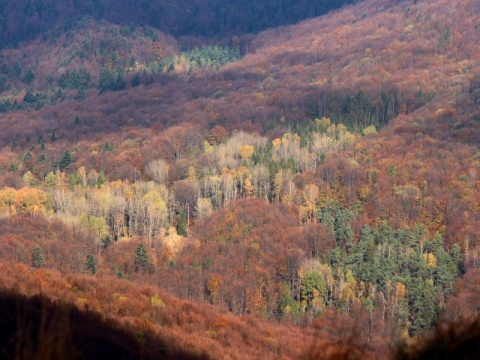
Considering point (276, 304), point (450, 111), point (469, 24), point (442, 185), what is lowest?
point (276, 304)

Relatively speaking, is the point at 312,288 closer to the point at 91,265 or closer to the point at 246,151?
the point at 91,265

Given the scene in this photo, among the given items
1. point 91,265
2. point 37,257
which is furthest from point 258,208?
point 37,257

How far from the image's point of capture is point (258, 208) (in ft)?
274

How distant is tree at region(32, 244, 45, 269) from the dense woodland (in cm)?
32

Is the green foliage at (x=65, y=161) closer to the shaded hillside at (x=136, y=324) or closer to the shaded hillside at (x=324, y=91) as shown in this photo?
the shaded hillside at (x=324, y=91)

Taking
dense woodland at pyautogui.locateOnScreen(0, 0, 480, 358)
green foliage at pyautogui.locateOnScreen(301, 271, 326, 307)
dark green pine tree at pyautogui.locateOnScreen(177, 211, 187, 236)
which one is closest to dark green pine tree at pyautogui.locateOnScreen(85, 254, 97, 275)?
dense woodland at pyautogui.locateOnScreen(0, 0, 480, 358)

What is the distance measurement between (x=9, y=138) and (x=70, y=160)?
109 feet

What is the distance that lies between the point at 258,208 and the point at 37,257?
105ft

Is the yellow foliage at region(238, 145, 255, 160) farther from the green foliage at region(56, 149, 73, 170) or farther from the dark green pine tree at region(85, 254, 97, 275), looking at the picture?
the dark green pine tree at region(85, 254, 97, 275)

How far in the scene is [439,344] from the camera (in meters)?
6.59

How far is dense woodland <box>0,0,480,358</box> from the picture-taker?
100 feet

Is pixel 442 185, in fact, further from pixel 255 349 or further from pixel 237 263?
pixel 255 349

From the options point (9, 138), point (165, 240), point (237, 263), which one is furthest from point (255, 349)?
point (9, 138)

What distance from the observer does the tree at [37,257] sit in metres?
60.5
